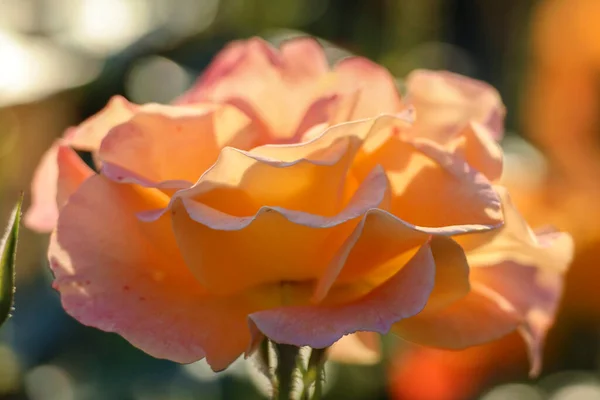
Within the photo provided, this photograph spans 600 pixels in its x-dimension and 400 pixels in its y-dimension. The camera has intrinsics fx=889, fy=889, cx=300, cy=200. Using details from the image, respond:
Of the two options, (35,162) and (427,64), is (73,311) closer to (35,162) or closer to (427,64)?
(35,162)

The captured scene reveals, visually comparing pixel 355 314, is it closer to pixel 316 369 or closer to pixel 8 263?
pixel 316 369

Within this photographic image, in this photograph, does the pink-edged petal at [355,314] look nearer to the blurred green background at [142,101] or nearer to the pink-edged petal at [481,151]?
the pink-edged petal at [481,151]

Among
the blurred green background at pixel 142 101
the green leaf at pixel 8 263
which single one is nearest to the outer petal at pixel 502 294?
the green leaf at pixel 8 263

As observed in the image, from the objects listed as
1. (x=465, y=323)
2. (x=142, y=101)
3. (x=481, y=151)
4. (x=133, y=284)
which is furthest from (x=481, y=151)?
(x=142, y=101)

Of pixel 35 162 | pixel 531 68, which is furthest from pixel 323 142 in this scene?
pixel 531 68

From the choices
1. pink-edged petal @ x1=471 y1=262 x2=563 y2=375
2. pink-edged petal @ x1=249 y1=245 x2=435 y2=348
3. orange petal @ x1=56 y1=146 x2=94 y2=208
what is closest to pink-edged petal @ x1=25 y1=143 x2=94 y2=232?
orange petal @ x1=56 y1=146 x2=94 y2=208

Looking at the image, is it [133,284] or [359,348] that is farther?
[359,348]
